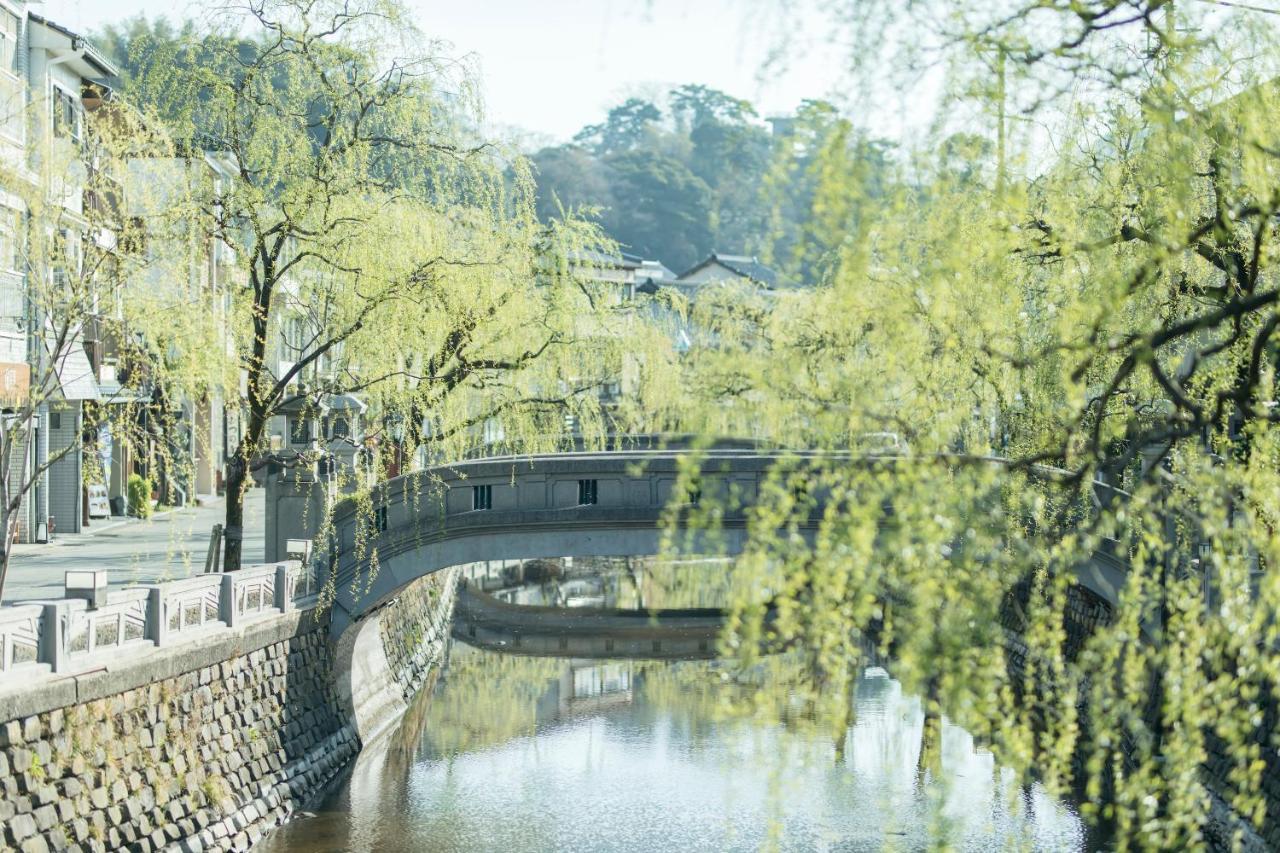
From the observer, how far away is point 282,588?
69.9ft

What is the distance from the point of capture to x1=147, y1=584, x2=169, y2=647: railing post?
17.1m

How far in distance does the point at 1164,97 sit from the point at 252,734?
16.0 m

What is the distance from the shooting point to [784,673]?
94.0ft

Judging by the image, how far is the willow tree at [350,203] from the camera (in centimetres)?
2119

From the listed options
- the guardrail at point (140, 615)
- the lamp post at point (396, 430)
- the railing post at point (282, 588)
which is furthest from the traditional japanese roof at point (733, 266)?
the guardrail at point (140, 615)

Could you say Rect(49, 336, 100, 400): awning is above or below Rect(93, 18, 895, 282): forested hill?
below

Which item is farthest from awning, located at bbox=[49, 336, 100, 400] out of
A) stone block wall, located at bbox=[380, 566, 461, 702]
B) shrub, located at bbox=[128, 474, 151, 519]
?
stone block wall, located at bbox=[380, 566, 461, 702]

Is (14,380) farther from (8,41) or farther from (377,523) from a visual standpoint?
(377,523)

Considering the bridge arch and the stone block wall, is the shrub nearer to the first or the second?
the stone block wall

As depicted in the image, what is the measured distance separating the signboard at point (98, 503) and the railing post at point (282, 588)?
54.5 feet

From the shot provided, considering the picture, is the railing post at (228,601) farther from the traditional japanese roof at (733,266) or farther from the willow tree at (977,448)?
the traditional japanese roof at (733,266)

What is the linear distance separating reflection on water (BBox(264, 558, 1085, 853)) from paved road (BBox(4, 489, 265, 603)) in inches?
166

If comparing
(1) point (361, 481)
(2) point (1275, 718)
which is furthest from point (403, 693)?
(2) point (1275, 718)

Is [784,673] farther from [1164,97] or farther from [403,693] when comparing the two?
[1164,97]
